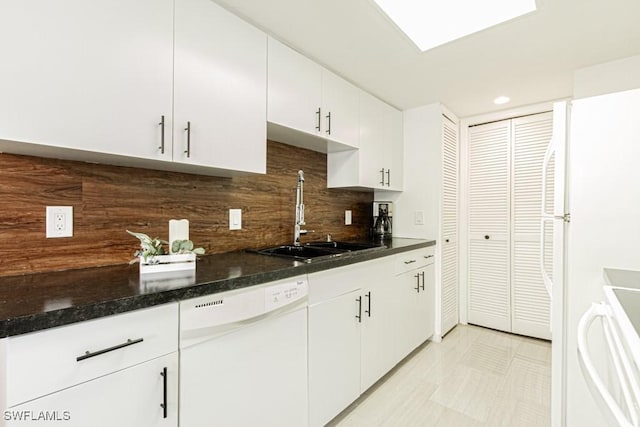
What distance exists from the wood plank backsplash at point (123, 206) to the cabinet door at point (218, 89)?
0.35 metres

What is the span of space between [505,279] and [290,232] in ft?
7.47

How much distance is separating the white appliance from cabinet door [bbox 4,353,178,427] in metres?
1.67

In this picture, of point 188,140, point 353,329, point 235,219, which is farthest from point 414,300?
point 188,140

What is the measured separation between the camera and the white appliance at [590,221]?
119 cm

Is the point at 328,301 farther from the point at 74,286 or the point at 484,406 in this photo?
the point at 484,406

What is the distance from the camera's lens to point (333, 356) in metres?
1.62

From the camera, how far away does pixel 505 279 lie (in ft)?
9.77

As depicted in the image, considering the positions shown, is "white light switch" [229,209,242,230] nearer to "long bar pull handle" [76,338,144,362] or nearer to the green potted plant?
the green potted plant

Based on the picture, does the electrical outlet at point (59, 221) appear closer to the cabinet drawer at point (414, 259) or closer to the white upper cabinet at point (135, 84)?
the white upper cabinet at point (135, 84)

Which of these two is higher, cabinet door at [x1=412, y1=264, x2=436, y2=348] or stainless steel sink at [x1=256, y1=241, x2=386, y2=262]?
stainless steel sink at [x1=256, y1=241, x2=386, y2=262]

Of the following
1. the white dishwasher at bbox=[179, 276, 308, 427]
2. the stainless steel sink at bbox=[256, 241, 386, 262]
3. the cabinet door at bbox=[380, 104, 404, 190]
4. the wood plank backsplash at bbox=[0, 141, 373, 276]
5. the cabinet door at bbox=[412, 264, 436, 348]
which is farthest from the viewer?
the cabinet door at bbox=[380, 104, 404, 190]

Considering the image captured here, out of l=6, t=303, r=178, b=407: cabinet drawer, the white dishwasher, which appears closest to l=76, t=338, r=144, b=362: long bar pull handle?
l=6, t=303, r=178, b=407: cabinet drawer

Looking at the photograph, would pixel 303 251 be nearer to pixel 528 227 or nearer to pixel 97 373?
Answer: pixel 97 373

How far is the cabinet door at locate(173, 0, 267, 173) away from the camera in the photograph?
1.30 metres
